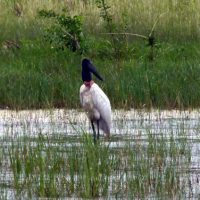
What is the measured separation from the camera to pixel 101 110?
11570mm

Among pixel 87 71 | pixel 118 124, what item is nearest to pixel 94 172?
pixel 118 124

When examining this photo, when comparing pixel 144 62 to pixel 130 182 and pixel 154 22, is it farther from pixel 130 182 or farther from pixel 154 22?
pixel 130 182

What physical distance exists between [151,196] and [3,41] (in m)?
9.32

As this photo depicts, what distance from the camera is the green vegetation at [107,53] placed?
1339 centimetres

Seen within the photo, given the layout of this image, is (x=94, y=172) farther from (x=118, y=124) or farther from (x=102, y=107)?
(x=118, y=124)

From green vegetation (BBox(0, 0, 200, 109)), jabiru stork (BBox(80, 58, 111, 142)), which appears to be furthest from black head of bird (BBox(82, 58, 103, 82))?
green vegetation (BBox(0, 0, 200, 109))

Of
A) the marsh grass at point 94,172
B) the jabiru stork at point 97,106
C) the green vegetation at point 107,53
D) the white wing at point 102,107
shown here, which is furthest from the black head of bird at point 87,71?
the marsh grass at point 94,172

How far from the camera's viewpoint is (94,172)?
25.7 ft

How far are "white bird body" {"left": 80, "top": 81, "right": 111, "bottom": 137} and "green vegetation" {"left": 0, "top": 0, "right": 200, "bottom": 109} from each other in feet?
5.17

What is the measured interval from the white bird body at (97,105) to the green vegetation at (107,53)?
157cm

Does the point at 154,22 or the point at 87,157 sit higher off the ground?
the point at 154,22

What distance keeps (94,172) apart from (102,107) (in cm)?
374

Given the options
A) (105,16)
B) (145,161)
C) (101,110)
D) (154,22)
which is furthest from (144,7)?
(145,161)

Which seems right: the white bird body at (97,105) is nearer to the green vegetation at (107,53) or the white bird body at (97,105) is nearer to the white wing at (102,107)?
the white wing at (102,107)
